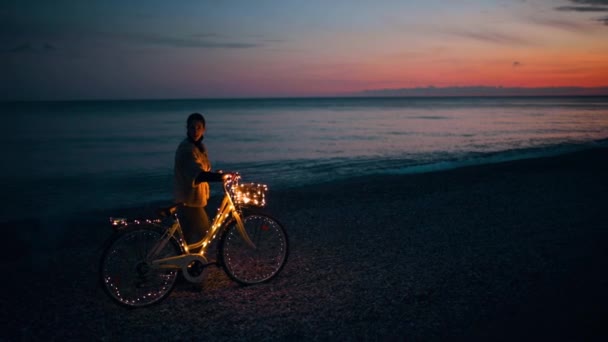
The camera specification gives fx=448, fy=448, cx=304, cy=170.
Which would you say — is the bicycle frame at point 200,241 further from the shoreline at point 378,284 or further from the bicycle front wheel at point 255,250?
the shoreline at point 378,284

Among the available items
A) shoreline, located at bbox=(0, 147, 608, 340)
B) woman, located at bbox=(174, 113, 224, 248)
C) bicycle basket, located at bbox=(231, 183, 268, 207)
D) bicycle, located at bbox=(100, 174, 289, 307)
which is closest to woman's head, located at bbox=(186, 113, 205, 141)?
woman, located at bbox=(174, 113, 224, 248)

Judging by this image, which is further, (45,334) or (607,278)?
(607,278)

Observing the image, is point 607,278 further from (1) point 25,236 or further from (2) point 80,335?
(1) point 25,236

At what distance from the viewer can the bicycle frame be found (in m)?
5.14

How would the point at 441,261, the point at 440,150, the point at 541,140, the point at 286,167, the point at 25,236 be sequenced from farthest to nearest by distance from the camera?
1. the point at 541,140
2. the point at 440,150
3. the point at 286,167
4. the point at 25,236
5. the point at 441,261

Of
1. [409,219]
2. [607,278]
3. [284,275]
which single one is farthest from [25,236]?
[607,278]

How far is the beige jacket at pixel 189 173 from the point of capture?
5.27m

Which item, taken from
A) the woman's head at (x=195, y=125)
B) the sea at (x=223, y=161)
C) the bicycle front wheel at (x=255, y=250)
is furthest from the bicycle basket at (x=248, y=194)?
the sea at (x=223, y=161)

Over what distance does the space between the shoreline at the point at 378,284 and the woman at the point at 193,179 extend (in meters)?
0.79

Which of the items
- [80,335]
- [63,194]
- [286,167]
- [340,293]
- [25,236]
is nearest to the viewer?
[80,335]

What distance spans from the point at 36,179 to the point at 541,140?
30.6 m

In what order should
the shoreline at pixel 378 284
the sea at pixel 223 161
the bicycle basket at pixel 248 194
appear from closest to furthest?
the shoreline at pixel 378 284, the bicycle basket at pixel 248 194, the sea at pixel 223 161

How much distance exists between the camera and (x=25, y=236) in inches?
371

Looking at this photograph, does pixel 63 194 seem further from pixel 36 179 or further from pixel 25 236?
pixel 25 236
